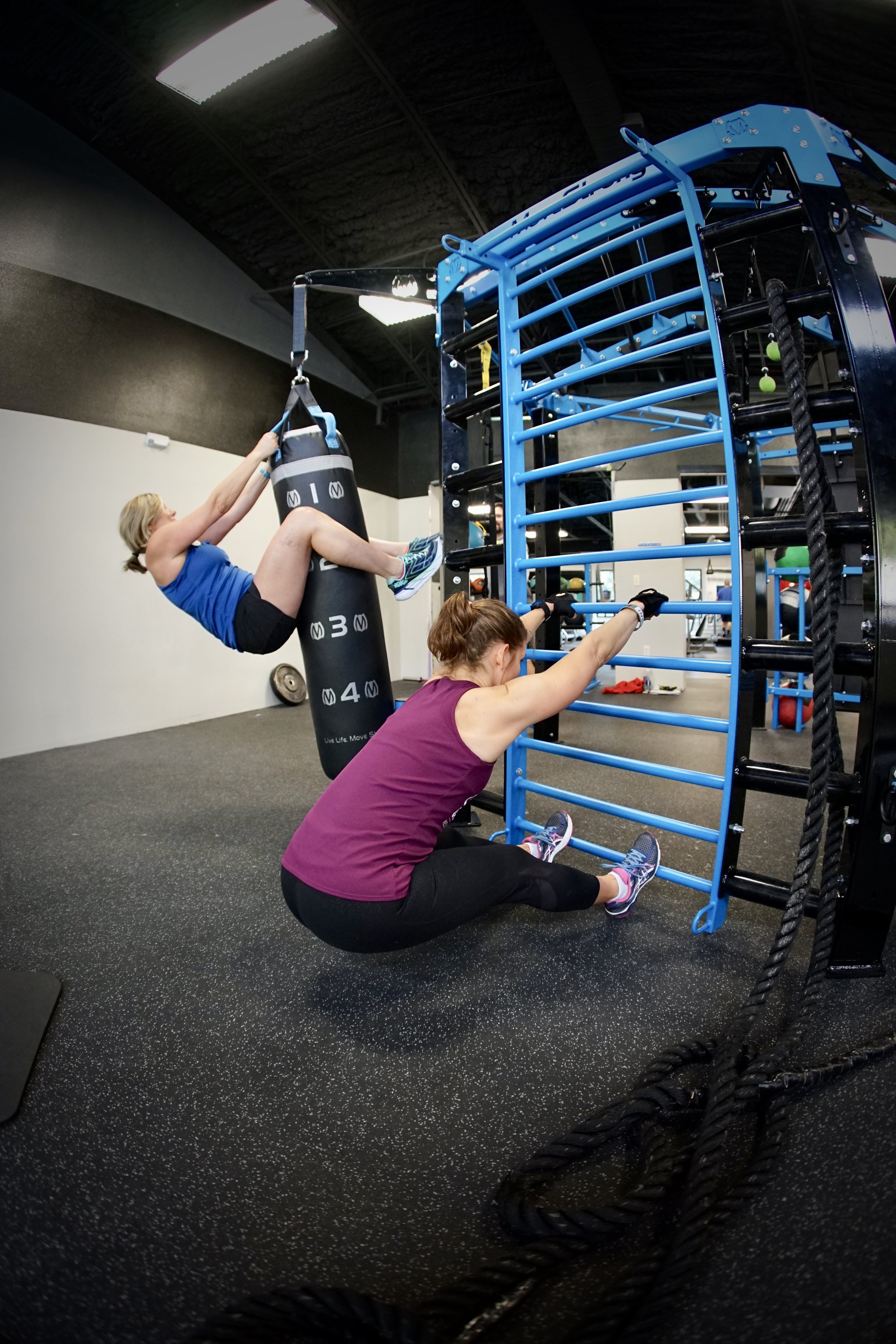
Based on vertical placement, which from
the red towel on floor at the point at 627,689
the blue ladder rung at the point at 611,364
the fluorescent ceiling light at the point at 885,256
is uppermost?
the fluorescent ceiling light at the point at 885,256

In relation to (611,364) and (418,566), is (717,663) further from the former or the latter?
(418,566)

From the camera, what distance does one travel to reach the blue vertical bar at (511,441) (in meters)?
2.28

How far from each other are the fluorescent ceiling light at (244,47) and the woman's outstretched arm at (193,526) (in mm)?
3396

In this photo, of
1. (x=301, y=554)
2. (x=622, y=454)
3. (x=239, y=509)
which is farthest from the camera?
(x=239, y=509)

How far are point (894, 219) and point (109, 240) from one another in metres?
6.48

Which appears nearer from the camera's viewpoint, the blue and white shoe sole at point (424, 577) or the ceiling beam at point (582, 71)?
the blue and white shoe sole at point (424, 577)

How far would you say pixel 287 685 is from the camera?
6.68 m

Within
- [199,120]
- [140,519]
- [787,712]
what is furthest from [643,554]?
[199,120]

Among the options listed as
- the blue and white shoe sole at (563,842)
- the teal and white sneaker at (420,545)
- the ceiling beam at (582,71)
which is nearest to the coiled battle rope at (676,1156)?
the blue and white shoe sole at (563,842)

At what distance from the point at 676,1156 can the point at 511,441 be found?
1.96 m

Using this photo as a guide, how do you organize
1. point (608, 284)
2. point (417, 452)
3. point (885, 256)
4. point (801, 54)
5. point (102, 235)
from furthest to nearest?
point (417, 452)
point (102, 235)
point (885, 256)
point (801, 54)
point (608, 284)

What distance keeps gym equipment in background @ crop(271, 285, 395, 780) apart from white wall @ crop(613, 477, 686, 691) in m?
5.51

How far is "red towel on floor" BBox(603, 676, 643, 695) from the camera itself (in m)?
7.15

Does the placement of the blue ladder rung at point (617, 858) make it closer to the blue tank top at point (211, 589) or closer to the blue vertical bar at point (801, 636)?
the blue tank top at point (211, 589)
